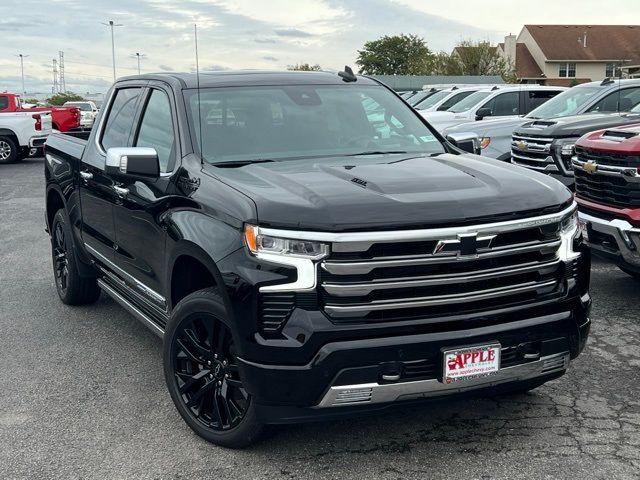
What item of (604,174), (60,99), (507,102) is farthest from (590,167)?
(60,99)

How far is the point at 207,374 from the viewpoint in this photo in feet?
13.2

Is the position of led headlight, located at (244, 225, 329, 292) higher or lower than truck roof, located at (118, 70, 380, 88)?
lower

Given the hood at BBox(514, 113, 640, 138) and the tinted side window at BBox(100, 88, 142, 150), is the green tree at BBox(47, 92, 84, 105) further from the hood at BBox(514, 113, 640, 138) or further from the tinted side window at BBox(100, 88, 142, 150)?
the tinted side window at BBox(100, 88, 142, 150)

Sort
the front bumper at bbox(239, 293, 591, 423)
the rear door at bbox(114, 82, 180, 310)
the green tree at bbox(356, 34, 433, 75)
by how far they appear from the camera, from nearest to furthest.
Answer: the front bumper at bbox(239, 293, 591, 423), the rear door at bbox(114, 82, 180, 310), the green tree at bbox(356, 34, 433, 75)

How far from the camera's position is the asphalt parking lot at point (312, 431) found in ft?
12.4

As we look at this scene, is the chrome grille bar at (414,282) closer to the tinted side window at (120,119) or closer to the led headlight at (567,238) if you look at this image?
the led headlight at (567,238)

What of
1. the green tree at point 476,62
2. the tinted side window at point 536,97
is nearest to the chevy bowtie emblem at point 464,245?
the tinted side window at point 536,97

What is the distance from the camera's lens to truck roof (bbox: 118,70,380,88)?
5.06 m

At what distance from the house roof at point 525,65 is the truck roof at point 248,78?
6985cm

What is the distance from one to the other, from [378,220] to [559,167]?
597cm

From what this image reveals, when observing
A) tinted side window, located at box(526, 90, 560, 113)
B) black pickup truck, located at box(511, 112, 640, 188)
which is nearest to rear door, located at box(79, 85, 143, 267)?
black pickup truck, located at box(511, 112, 640, 188)

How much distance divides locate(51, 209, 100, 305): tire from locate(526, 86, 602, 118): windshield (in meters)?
7.15

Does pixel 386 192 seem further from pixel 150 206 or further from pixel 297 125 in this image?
pixel 150 206

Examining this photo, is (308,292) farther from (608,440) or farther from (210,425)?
(608,440)
